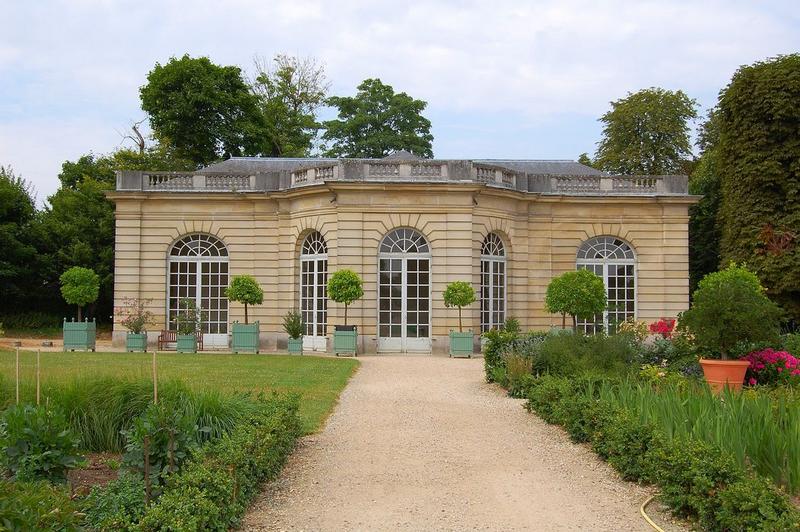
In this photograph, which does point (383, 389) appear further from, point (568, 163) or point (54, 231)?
point (54, 231)

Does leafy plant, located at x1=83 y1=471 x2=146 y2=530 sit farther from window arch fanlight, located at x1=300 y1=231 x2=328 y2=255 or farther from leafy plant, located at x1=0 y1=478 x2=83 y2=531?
window arch fanlight, located at x1=300 y1=231 x2=328 y2=255

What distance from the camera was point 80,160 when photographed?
110ft

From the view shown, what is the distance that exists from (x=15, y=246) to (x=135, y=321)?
10.2 metres

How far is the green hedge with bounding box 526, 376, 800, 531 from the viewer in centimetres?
454

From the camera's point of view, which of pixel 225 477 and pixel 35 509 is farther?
pixel 225 477

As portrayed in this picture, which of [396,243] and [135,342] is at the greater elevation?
[396,243]

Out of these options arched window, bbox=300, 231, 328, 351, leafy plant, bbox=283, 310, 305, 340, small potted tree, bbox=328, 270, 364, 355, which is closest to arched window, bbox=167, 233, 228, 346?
arched window, bbox=300, 231, 328, 351

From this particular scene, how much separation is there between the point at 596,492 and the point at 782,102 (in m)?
20.2

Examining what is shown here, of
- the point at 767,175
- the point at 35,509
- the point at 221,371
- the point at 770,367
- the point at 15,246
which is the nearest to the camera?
the point at 35,509

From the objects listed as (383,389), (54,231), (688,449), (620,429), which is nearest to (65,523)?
(688,449)

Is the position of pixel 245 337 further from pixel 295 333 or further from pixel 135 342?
pixel 135 342

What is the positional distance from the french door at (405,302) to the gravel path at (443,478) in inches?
355

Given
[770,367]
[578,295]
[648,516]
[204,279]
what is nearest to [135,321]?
[204,279]

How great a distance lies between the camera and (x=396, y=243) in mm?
19656
